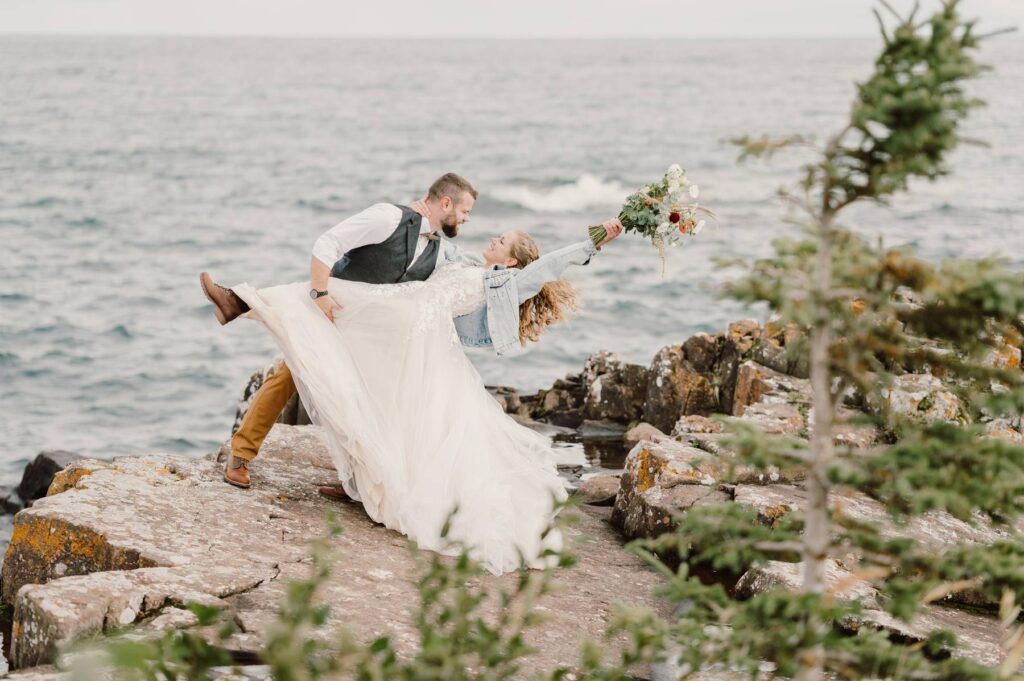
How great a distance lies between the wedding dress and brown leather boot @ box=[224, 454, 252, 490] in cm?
61

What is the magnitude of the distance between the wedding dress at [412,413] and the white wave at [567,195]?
96.8ft

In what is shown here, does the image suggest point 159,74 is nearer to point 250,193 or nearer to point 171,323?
point 250,193

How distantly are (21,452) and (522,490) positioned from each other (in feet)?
29.9

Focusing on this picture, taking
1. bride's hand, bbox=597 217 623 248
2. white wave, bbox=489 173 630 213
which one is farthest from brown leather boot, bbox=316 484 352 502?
white wave, bbox=489 173 630 213

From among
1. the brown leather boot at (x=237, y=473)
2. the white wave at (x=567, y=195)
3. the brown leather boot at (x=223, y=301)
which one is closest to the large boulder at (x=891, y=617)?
the brown leather boot at (x=237, y=473)

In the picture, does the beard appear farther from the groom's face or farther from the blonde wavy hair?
the blonde wavy hair

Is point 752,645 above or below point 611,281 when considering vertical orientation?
above

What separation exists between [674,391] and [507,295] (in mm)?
4133

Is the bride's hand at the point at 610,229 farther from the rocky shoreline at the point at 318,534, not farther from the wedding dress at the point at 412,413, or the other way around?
the rocky shoreline at the point at 318,534

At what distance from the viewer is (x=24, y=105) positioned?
71688 millimetres

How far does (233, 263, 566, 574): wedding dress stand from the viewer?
6121mm

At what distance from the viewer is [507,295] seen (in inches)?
260

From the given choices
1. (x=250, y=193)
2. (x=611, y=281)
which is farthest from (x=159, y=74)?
(x=611, y=281)

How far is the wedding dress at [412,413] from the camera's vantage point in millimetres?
6121
